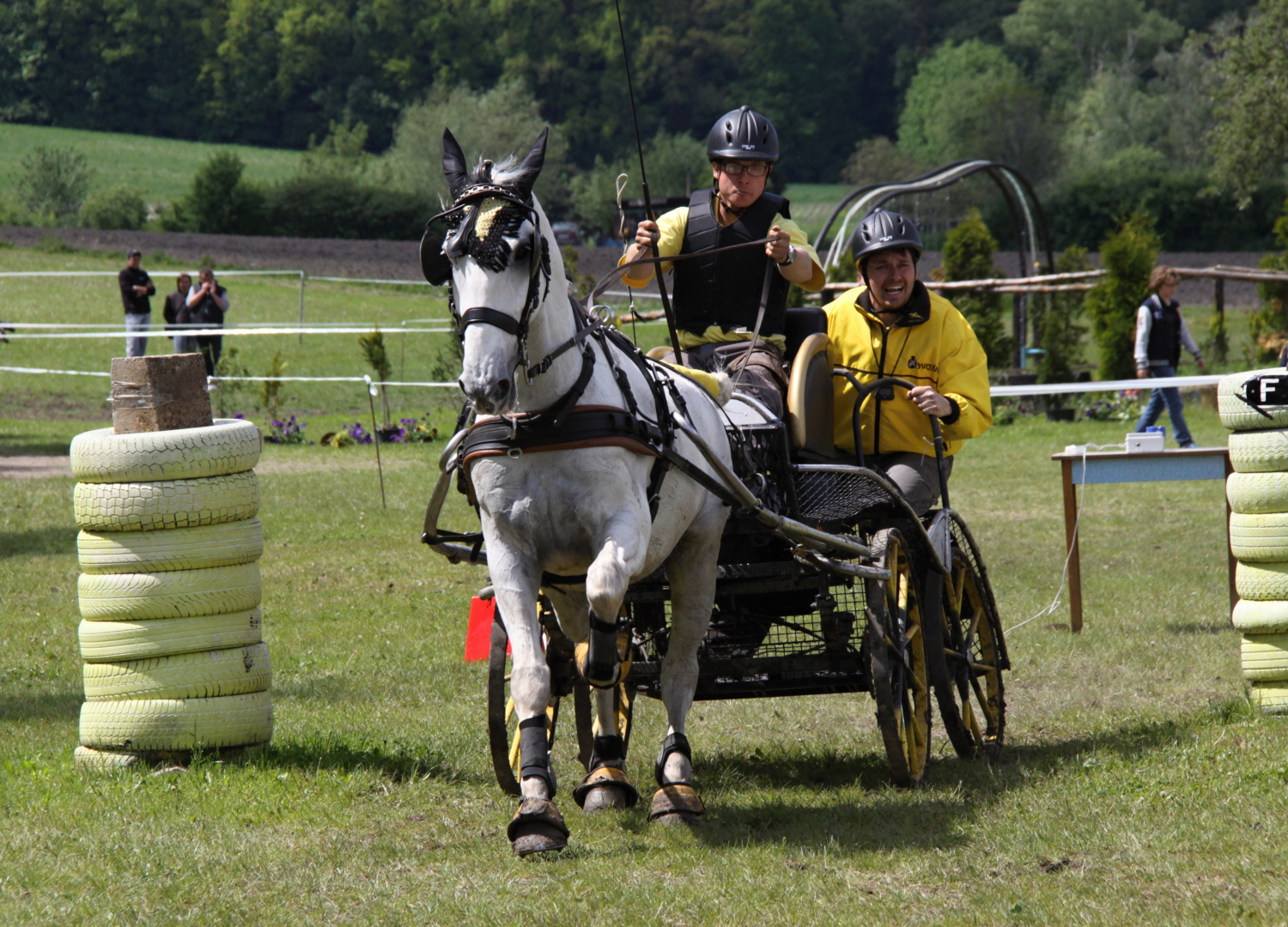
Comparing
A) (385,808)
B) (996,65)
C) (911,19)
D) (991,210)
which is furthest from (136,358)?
(911,19)

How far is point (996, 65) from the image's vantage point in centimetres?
8356

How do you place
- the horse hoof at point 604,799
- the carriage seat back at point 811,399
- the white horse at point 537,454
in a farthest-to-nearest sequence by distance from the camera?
the carriage seat back at point 811,399
the horse hoof at point 604,799
the white horse at point 537,454

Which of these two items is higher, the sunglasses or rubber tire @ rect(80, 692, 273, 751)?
the sunglasses

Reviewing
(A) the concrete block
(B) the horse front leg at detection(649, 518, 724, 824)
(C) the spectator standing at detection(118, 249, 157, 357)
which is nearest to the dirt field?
(C) the spectator standing at detection(118, 249, 157, 357)

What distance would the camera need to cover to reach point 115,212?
1790 inches

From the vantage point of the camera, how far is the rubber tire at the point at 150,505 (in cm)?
508

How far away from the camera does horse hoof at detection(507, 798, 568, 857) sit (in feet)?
13.7

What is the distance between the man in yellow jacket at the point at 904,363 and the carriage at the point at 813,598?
0.17 m

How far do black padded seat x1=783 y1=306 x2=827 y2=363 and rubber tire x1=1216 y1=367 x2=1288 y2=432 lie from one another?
1.64 metres

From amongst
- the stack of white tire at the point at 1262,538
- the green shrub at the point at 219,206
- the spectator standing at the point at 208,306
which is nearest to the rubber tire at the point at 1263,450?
the stack of white tire at the point at 1262,538

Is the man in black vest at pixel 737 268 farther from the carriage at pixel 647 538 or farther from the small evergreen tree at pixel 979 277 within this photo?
the small evergreen tree at pixel 979 277

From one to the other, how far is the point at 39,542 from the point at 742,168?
8.10 metres

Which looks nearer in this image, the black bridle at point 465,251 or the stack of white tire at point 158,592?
the black bridle at point 465,251

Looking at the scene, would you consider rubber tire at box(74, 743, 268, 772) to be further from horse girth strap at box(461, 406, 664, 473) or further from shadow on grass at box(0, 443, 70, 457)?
shadow on grass at box(0, 443, 70, 457)
